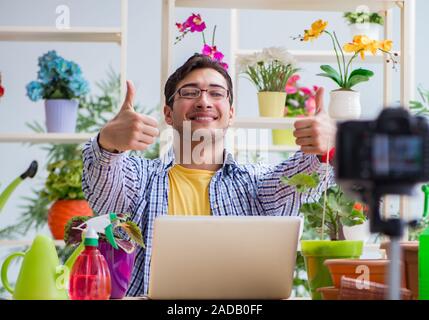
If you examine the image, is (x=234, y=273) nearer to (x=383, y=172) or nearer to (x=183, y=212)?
(x=383, y=172)

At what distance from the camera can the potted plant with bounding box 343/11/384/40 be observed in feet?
13.4

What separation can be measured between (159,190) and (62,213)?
1046 mm

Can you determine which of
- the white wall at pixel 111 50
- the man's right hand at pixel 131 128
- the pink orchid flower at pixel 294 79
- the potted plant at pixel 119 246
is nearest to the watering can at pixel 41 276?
the potted plant at pixel 119 246

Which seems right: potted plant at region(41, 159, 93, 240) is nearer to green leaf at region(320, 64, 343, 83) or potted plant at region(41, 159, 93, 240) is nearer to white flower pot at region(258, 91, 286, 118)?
white flower pot at region(258, 91, 286, 118)

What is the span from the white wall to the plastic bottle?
3.68 m

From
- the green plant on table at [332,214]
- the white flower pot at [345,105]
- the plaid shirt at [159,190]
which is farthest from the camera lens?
the white flower pot at [345,105]

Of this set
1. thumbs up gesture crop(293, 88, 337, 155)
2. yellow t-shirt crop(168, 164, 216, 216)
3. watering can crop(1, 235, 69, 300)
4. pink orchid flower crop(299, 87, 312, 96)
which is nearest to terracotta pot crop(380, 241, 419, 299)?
thumbs up gesture crop(293, 88, 337, 155)

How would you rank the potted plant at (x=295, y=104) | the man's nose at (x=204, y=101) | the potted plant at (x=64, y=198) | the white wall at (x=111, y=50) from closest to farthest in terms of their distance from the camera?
the man's nose at (x=204, y=101)
the potted plant at (x=64, y=198)
the potted plant at (x=295, y=104)
the white wall at (x=111, y=50)

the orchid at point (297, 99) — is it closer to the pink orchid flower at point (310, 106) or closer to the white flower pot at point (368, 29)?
the pink orchid flower at point (310, 106)

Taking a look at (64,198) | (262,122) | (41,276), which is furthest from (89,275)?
(64,198)

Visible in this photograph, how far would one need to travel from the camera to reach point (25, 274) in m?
1.57

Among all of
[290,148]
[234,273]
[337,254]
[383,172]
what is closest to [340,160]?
[383,172]

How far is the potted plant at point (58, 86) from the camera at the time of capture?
3.46 m

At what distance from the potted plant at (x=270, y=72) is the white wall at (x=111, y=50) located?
2.06 meters
